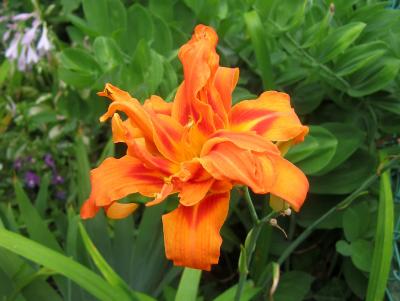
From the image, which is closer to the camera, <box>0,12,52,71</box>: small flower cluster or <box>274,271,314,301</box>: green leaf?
<box>274,271,314,301</box>: green leaf

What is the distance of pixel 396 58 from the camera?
1.10m

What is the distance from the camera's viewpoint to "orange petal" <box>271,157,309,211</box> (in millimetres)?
568

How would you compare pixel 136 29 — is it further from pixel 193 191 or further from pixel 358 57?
pixel 193 191

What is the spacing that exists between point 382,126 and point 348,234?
27 centimetres

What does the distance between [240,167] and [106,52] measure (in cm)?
59

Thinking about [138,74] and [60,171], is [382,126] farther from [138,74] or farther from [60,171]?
[60,171]

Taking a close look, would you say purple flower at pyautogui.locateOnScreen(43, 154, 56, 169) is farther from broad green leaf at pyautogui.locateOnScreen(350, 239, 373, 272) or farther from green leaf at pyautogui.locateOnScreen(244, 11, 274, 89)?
broad green leaf at pyautogui.locateOnScreen(350, 239, 373, 272)

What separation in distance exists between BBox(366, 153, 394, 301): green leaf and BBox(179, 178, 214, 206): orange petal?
1.56ft

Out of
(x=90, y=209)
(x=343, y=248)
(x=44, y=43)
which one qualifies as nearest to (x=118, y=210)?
(x=90, y=209)

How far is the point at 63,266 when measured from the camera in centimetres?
92

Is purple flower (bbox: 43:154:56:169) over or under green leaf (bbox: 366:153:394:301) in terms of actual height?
under

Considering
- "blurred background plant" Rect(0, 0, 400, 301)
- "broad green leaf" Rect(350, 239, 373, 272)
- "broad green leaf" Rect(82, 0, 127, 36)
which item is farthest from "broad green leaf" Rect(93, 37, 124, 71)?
"broad green leaf" Rect(350, 239, 373, 272)

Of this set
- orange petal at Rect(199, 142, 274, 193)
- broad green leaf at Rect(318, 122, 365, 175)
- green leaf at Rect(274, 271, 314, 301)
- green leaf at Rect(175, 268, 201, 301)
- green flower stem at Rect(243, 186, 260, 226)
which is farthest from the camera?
green leaf at Rect(274, 271, 314, 301)

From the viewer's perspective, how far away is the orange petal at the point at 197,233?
0.58 meters
